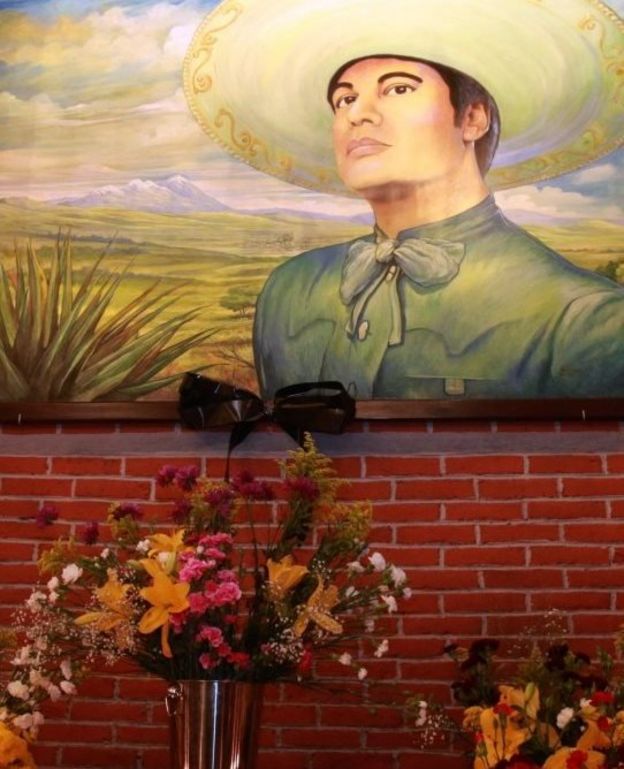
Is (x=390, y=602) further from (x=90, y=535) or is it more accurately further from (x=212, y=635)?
(x=90, y=535)

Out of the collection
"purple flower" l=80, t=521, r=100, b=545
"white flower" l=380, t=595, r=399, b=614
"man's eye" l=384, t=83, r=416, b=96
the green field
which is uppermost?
"man's eye" l=384, t=83, r=416, b=96

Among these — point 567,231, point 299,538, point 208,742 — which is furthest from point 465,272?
point 208,742

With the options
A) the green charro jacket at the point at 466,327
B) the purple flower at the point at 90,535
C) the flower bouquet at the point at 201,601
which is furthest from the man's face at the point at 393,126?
the purple flower at the point at 90,535

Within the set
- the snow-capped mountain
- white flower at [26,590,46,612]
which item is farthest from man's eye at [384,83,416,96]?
white flower at [26,590,46,612]

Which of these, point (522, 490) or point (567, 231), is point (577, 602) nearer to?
point (522, 490)

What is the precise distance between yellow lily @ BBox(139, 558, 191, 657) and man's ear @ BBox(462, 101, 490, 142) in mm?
1604

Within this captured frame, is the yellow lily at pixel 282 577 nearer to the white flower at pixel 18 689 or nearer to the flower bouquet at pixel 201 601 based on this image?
the flower bouquet at pixel 201 601

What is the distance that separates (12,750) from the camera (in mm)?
2184

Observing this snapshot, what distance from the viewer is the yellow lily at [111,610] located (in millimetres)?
2102

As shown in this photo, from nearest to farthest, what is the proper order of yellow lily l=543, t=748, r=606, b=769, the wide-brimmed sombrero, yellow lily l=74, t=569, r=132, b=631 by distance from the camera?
yellow lily l=543, t=748, r=606, b=769 → yellow lily l=74, t=569, r=132, b=631 → the wide-brimmed sombrero

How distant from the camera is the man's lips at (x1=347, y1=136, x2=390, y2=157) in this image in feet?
10.0

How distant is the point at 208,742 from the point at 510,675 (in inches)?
33.6

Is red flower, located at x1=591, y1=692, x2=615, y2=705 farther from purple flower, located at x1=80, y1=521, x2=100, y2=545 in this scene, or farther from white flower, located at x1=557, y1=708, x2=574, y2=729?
purple flower, located at x1=80, y1=521, x2=100, y2=545

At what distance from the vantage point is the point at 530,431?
110 inches
